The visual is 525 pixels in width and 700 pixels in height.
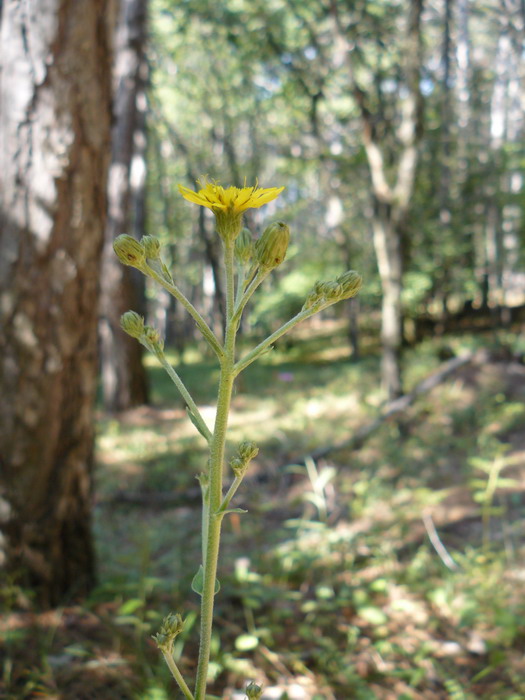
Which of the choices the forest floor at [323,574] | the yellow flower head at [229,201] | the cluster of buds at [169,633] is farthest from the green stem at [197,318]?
the forest floor at [323,574]

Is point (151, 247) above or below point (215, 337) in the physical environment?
above

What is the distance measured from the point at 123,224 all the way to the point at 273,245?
6258 millimetres

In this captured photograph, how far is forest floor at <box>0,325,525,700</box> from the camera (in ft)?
5.93

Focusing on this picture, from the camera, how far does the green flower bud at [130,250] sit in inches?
31.6

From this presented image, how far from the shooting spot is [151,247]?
2.67ft

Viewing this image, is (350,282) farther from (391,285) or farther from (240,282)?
(391,285)

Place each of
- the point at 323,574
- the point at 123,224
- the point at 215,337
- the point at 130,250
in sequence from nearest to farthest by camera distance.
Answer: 1. the point at 215,337
2. the point at 130,250
3. the point at 323,574
4. the point at 123,224

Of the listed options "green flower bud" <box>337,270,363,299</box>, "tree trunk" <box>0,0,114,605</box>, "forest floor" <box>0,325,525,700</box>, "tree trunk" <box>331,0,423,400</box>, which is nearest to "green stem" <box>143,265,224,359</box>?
"green flower bud" <box>337,270,363,299</box>

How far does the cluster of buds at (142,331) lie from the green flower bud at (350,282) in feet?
1.04

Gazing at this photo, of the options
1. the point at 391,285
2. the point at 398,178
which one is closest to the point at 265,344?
the point at 391,285

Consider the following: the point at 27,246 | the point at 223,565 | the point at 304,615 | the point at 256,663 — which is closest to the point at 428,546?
the point at 304,615

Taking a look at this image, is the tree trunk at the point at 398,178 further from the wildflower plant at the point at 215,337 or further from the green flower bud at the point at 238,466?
the green flower bud at the point at 238,466

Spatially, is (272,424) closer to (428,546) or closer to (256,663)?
(428,546)

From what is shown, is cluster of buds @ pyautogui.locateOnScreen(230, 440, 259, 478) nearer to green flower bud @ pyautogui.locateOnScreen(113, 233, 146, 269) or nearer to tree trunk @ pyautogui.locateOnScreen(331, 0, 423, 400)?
green flower bud @ pyautogui.locateOnScreen(113, 233, 146, 269)
